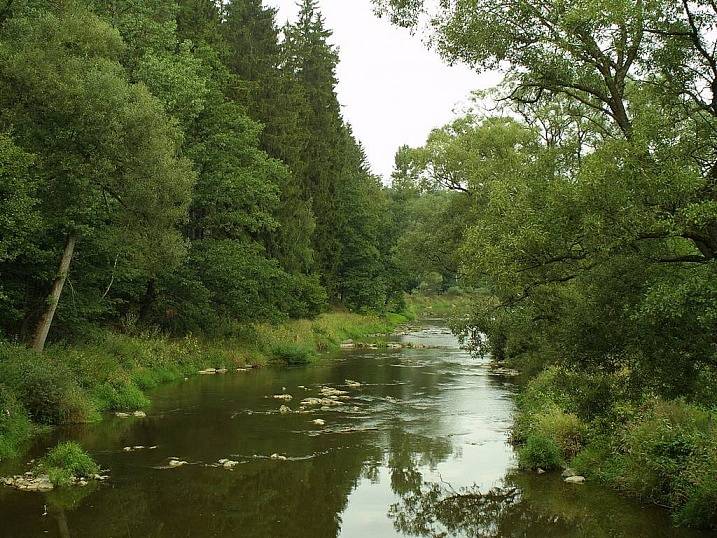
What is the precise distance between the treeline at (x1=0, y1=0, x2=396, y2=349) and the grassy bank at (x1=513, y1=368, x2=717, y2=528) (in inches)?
516

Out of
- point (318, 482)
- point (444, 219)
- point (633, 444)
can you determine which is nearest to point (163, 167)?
point (318, 482)

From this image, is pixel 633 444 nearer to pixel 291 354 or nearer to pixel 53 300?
pixel 53 300

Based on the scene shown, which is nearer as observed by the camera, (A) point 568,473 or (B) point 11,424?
(A) point 568,473

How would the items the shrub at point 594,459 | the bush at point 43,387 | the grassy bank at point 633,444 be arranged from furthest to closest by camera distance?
1. the bush at point 43,387
2. the shrub at point 594,459
3. the grassy bank at point 633,444

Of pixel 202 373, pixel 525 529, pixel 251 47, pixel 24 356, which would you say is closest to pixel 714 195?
pixel 525 529

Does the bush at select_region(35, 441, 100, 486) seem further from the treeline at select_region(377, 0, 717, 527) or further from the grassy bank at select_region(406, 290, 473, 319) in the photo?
the grassy bank at select_region(406, 290, 473, 319)

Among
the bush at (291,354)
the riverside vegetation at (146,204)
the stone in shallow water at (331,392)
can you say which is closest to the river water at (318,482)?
the stone in shallow water at (331,392)

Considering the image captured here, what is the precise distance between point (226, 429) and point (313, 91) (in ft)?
121

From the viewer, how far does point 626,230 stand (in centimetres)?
959

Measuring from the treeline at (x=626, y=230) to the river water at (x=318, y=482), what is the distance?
1388mm

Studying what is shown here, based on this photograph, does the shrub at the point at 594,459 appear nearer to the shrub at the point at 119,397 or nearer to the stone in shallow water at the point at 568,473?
the stone in shallow water at the point at 568,473

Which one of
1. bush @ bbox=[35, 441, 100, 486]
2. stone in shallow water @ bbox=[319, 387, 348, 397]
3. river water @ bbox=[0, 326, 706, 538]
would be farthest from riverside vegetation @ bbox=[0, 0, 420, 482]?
stone in shallow water @ bbox=[319, 387, 348, 397]

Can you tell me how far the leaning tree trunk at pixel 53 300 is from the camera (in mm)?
19469

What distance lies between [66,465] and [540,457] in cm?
1038
